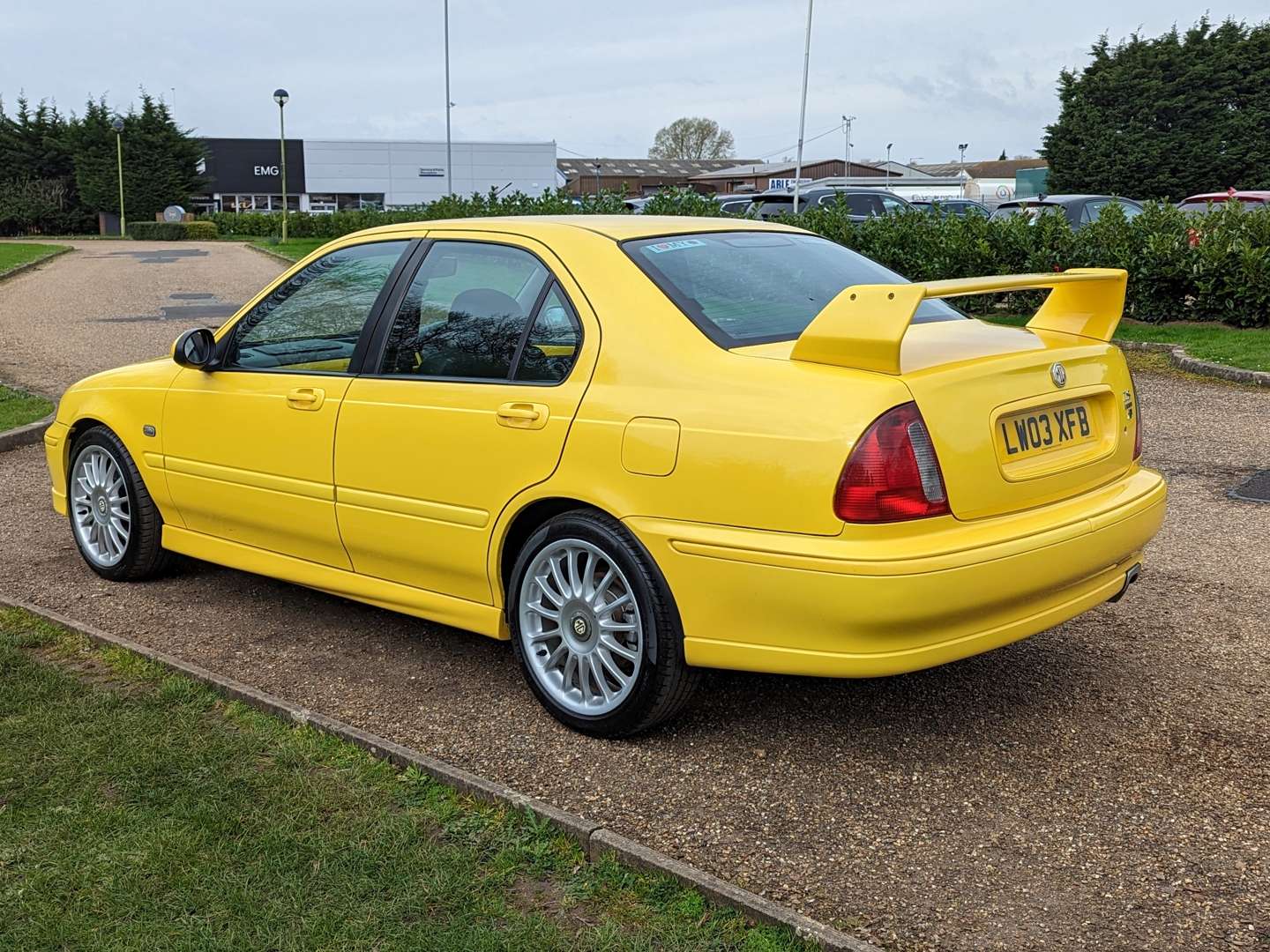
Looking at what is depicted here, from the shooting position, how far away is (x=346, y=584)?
4754 millimetres


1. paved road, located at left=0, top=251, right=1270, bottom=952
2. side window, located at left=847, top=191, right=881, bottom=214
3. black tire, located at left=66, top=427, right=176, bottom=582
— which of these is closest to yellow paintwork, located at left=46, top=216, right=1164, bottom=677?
paved road, located at left=0, top=251, right=1270, bottom=952

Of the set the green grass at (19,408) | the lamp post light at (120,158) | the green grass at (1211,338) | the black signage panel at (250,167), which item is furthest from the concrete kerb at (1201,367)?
the black signage panel at (250,167)

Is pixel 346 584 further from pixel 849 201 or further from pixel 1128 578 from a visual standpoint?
pixel 849 201

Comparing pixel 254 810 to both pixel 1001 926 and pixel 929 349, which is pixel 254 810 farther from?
pixel 929 349

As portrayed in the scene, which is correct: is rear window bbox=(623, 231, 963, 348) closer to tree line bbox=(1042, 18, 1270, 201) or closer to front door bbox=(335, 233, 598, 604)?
front door bbox=(335, 233, 598, 604)

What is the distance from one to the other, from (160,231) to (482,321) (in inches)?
1782

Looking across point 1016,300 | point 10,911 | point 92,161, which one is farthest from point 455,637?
point 92,161

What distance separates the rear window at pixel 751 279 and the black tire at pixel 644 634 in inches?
26.5

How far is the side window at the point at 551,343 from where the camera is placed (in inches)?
159

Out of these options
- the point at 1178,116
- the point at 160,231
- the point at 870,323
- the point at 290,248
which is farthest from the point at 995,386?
the point at 1178,116

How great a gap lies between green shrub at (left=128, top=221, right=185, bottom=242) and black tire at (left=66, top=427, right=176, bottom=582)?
42627 millimetres

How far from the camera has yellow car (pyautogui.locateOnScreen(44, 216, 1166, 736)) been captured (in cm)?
341

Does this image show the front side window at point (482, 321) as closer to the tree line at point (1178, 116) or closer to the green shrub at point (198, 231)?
the green shrub at point (198, 231)

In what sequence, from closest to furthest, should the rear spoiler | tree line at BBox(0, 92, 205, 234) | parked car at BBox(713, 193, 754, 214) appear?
the rear spoiler
parked car at BBox(713, 193, 754, 214)
tree line at BBox(0, 92, 205, 234)
